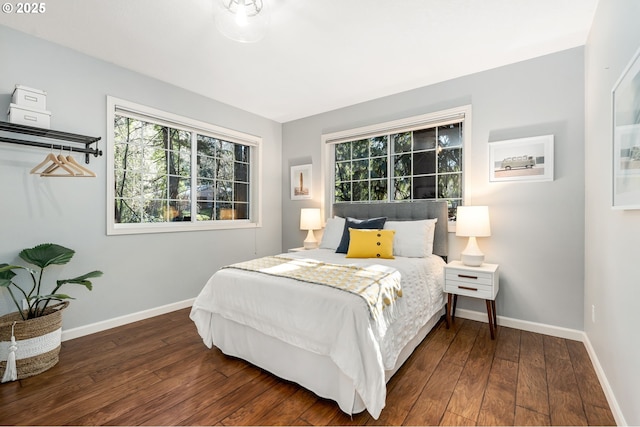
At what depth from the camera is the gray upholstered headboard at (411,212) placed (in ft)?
10.5

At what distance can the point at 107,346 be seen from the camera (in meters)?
2.48

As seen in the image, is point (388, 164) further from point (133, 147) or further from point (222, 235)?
point (133, 147)

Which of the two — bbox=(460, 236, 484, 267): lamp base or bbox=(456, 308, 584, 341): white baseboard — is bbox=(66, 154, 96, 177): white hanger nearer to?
bbox=(460, 236, 484, 267): lamp base

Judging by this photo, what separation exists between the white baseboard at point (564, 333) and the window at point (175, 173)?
120 inches

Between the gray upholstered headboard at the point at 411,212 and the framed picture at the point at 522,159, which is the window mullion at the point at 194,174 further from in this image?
the framed picture at the point at 522,159

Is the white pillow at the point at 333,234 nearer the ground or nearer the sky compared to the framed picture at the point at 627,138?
nearer the ground

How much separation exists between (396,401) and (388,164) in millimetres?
2725

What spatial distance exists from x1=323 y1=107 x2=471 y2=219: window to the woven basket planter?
10.3ft

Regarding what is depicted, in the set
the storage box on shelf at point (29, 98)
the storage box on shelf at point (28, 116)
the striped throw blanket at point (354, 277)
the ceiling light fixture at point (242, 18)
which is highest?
the ceiling light fixture at point (242, 18)

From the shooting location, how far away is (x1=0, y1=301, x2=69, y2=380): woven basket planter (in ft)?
6.57

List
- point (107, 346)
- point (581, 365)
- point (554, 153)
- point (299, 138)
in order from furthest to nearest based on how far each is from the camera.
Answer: point (299, 138) → point (554, 153) → point (107, 346) → point (581, 365)

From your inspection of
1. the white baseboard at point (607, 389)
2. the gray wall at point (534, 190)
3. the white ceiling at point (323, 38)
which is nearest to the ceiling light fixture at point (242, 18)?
the white ceiling at point (323, 38)

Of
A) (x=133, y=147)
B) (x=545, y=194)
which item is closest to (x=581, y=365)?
(x=545, y=194)

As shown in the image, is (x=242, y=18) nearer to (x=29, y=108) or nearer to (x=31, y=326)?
(x=29, y=108)
